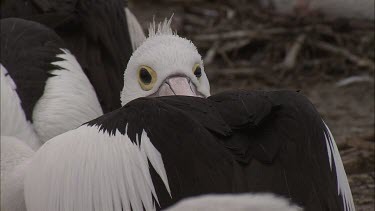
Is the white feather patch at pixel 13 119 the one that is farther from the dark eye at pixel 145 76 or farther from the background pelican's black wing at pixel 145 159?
the background pelican's black wing at pixel 145 159

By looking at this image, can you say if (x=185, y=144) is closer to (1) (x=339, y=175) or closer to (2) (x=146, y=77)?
(1) (x=339, y=175)

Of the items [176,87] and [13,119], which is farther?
[13,119]

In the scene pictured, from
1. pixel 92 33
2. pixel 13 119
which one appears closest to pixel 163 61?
pixel 13 119

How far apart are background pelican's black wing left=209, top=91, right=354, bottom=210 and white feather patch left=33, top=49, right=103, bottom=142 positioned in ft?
4.35

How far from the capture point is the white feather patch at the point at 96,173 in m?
2.60

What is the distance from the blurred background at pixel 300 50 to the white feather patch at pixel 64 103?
206 cm

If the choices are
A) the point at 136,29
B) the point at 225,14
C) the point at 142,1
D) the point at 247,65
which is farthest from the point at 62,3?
the point at 142,1

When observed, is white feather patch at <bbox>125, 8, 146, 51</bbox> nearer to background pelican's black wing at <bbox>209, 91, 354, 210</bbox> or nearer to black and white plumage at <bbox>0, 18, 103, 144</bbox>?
black and white plumage at <bbox>0, 18, 103, 144</bbox>

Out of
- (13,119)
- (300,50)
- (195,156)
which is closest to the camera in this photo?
(195,156)

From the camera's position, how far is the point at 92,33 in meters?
4.43

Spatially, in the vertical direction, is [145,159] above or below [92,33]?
below

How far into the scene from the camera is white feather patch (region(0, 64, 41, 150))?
3.86 metres

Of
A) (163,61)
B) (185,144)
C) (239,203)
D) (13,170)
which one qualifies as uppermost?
(163,61)

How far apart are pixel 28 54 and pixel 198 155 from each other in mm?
1720
